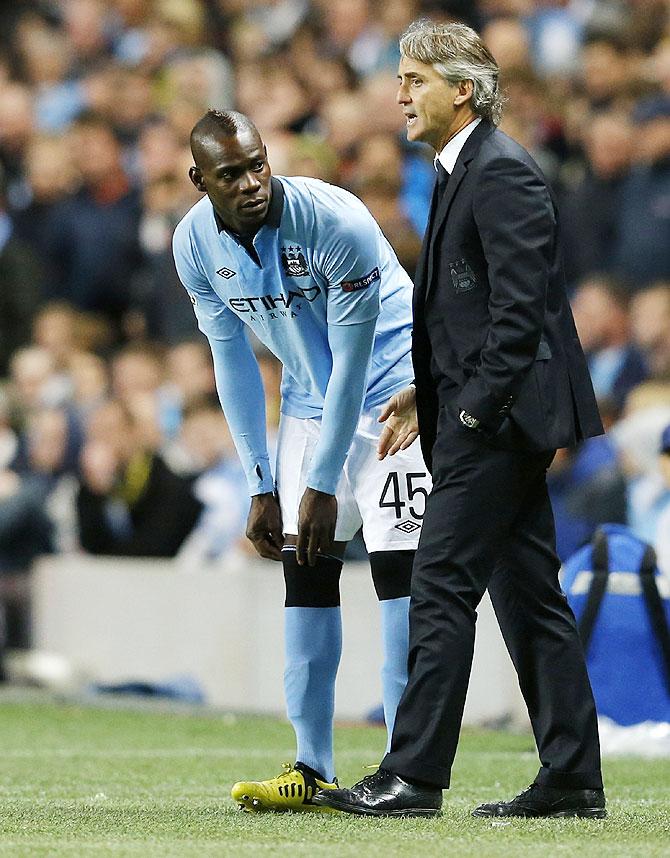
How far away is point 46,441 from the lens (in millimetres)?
11344

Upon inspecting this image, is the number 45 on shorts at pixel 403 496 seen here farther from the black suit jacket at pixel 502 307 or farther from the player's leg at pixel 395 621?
the black suit jacket at pixel 502 307

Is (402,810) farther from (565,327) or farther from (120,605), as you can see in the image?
(120,605)

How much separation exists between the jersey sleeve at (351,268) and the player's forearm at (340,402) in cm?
4

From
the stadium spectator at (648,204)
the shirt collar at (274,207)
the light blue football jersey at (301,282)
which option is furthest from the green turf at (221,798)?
the stadium spectator at (648,204)

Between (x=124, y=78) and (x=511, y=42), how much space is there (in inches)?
158

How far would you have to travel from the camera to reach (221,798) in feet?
17.3

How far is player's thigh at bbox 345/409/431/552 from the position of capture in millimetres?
4996

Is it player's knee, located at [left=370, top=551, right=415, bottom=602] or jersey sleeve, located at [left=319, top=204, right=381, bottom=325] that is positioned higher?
jersey sleeve, located at [left=319, top=204, right=381, bottom=325]

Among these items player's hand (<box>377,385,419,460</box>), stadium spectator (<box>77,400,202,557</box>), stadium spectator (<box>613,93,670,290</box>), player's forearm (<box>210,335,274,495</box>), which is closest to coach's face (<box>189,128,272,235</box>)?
player's forearm (<box>210,335,274,495</box>)

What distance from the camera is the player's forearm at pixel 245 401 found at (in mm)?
5152

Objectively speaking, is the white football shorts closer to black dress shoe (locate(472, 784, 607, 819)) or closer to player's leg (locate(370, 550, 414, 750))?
player's leg (locate(370, 550, 414, 750))

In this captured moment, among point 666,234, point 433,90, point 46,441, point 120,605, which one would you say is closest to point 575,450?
point 666,234

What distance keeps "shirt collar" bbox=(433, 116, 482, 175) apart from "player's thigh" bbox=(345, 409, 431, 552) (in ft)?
2.93

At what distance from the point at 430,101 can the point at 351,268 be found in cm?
52
